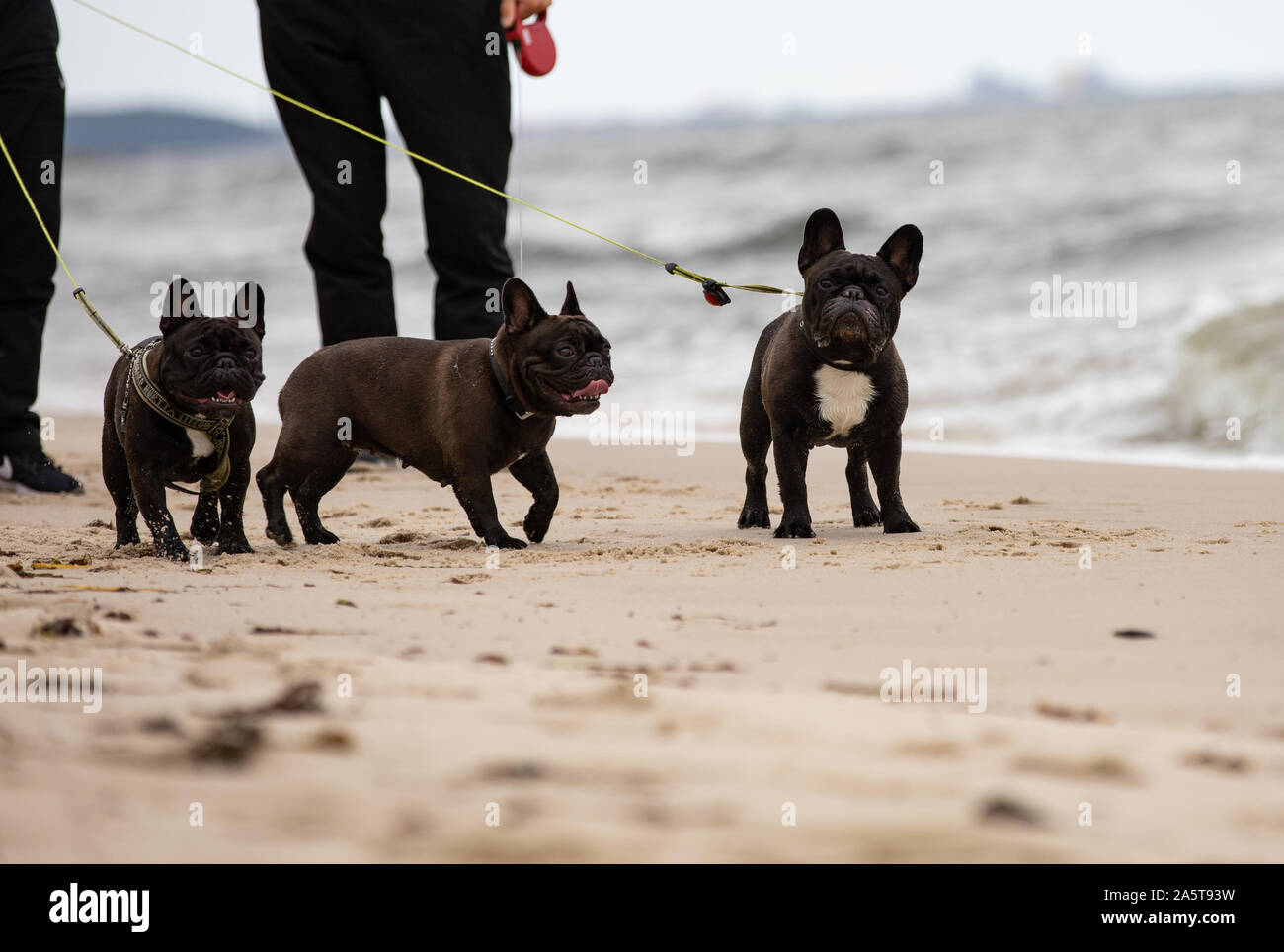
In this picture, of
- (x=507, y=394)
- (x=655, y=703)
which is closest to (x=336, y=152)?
(x=507, y=394)

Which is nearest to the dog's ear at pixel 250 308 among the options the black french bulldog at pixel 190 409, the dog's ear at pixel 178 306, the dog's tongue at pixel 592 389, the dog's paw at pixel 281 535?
the black french bulldog at pixel 190 409

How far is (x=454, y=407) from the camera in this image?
4.33 meters

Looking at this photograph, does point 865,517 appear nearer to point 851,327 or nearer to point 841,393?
point 841,393

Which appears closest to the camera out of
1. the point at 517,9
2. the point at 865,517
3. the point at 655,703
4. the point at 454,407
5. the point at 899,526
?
the point at 655,703

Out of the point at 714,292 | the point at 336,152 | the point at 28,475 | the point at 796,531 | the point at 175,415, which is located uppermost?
the point at 336,152

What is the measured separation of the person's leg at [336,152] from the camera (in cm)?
564

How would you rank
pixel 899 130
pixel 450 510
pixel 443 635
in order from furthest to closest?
1. pixel 899 130
2. pixel 450 510
3. pixel 443 635

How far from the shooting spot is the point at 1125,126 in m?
20.0

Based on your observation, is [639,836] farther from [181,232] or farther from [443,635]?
[181,232]

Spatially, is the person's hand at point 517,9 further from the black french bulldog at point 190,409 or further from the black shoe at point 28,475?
the black shoe at point 28,475

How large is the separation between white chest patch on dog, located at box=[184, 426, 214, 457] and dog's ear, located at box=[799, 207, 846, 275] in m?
1.91

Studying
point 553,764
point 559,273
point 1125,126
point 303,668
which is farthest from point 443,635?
point 1125,126

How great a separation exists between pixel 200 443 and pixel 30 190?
229cm
